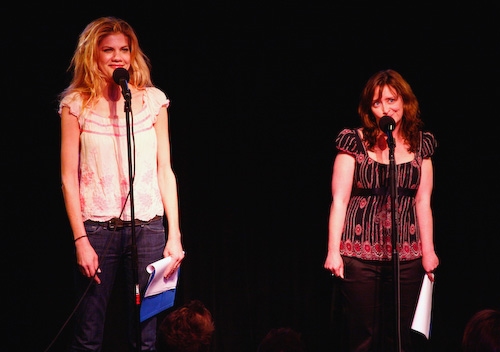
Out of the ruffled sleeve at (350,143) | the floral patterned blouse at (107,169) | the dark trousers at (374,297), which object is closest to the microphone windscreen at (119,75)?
the floral patterned blouse at (107,169)

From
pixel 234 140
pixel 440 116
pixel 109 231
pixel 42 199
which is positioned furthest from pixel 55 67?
pixel 440 116

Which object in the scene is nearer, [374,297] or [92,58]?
[92,58]

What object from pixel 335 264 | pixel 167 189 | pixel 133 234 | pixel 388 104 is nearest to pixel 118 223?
pixel 133 234

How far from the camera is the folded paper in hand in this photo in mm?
2791

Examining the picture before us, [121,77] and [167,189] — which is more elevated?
[121,77]

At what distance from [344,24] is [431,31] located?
53cm

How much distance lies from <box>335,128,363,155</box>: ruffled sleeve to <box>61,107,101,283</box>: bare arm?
1.21 metres

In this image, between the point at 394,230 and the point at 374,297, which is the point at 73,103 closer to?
the point at 394,230

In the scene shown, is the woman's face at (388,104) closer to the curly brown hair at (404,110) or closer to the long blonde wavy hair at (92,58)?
the curly brown hair at (404,110)

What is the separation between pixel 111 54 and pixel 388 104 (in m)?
1.29

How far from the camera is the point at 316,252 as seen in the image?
→ 443cm

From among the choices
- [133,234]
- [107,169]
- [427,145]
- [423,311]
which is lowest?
[423,311]

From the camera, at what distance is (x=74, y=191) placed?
9.23ft

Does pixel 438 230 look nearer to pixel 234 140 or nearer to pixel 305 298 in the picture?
pixel 305 298
